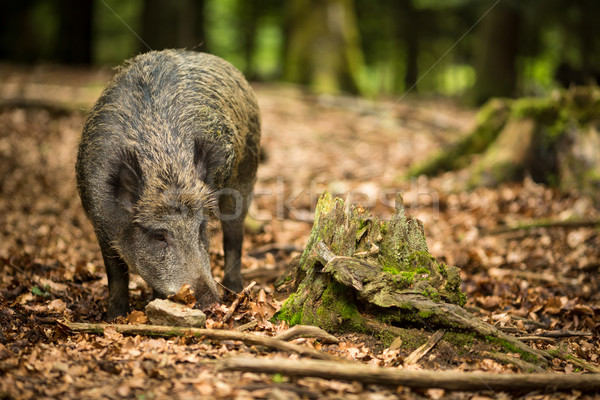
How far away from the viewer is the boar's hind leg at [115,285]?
4.72 metres

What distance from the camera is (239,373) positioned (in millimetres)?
3215

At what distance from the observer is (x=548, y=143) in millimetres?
8484

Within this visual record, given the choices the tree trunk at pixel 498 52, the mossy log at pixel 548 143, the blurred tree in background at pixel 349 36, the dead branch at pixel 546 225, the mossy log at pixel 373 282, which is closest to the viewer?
the mossy log at pixel 373 282

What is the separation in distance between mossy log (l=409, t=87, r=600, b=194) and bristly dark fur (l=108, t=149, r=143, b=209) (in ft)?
19.8

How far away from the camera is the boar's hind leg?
186 inches

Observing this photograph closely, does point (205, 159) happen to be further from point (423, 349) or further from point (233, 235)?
point (423, 349)

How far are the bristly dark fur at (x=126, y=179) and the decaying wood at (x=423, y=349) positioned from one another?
248 centimetres

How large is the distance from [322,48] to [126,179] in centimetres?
1154

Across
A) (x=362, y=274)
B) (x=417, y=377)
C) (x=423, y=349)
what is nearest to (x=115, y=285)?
(x=362, y=274)

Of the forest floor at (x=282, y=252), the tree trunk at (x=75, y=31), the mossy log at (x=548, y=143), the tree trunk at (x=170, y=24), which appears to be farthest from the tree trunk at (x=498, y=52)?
the tree trunk at (x=75, y=31)

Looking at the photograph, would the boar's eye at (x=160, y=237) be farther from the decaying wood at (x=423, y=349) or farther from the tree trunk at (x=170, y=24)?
the tree trunk at (x=170, y=24)

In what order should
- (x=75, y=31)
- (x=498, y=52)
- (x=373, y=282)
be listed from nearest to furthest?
(x=373, y=282) → (x=498, y=52) → (x=75, y=31)

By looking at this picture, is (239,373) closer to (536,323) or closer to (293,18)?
(536,323)

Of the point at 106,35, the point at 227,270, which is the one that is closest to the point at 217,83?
the point at 227,270
